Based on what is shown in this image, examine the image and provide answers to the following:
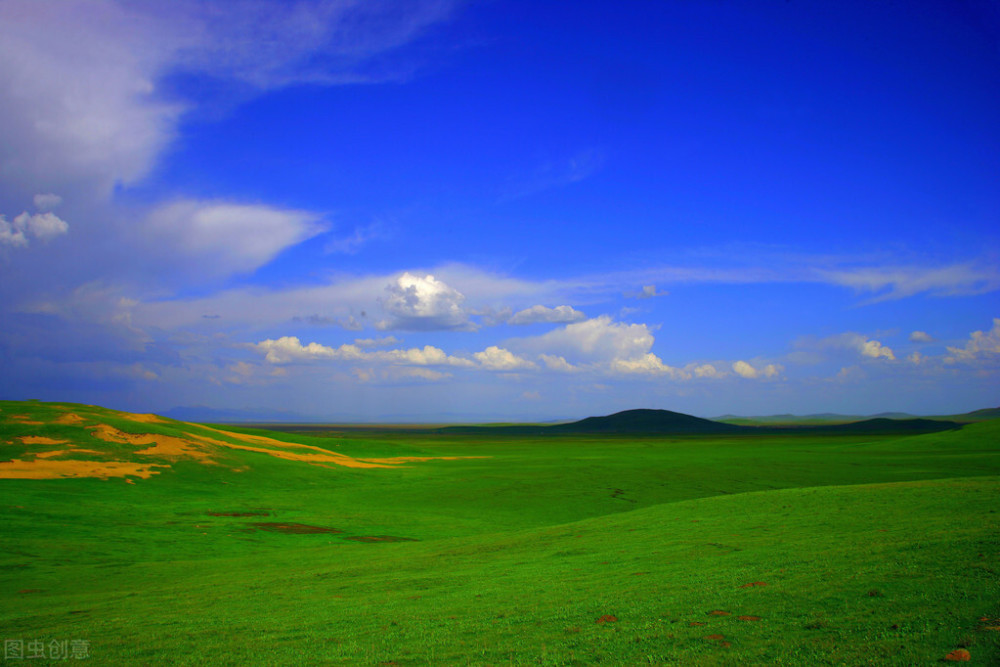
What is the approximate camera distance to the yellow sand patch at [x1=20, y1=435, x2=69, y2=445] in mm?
51969

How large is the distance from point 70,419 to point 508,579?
62.8 meters

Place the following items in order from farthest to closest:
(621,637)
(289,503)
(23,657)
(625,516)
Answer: (289,503), (625,516), (23,657), (621,637)

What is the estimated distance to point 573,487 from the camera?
51.7m

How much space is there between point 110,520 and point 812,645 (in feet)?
126

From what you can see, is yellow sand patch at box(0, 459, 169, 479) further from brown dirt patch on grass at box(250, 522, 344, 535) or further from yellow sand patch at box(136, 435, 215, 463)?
brown dirt patch on grass at box(250, 522, 344, 535)

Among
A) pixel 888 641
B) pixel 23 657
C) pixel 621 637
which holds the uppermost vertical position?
pixel 888 641

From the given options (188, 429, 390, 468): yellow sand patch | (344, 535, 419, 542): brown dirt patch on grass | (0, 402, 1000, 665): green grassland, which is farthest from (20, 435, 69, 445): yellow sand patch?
(344, 535, 419, 542): brown dirt patch on grass

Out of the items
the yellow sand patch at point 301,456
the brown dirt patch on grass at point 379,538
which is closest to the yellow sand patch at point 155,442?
the yellow sand patch at point 301,456

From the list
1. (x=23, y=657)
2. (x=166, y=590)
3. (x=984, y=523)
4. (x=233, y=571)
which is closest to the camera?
(x=23, y=657)

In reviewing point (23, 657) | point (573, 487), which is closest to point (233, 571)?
point (23, 657)

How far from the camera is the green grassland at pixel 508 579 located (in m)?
9.70

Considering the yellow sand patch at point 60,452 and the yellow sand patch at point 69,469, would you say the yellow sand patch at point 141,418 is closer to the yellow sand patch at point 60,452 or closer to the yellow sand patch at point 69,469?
the yellow sand patch at point 60,452

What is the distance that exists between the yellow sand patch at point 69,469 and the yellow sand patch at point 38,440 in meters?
4.84

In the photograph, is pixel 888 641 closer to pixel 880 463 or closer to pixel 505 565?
pixel 505 565
